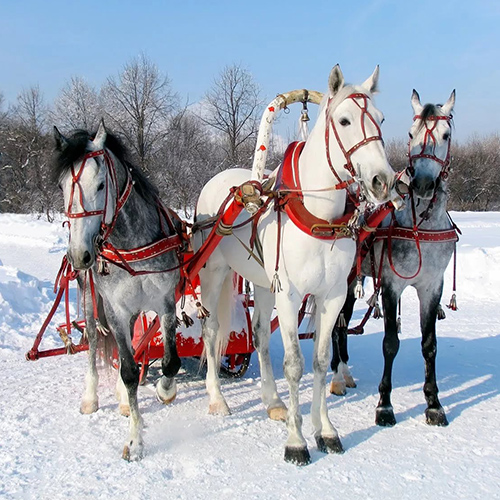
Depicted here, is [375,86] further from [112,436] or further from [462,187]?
[462,187]

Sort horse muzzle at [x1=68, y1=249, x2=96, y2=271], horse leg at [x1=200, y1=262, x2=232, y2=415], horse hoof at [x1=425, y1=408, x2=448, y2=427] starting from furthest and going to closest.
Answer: horse leg at [x1=200, y1=262, x2=232, y2=415] < horse hoof at [x1=425, y1=408, x2=448, y2=427] < horse muzzle at [x1=68, y1=249, x2=96, y2=271]

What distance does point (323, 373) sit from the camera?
3689 millimetres

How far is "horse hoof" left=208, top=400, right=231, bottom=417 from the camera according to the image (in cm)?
425

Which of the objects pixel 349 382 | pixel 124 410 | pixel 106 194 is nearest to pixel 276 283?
pixel 106 194

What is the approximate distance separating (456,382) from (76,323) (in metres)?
3.81

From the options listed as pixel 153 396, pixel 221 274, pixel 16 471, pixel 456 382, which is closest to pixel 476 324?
pixel 456 382

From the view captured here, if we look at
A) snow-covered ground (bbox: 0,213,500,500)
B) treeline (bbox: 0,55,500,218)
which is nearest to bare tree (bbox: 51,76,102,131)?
treeline (bbox: 0,55,500,218)

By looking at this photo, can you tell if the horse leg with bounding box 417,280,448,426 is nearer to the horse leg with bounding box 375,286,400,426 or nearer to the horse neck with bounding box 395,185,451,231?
the horse leg with bounding box 375,286,400,426

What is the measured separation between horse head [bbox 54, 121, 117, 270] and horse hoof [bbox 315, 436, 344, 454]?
202 centimetres

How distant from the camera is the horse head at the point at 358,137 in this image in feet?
9.32

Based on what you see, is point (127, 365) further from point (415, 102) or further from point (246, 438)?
point (415, 102)

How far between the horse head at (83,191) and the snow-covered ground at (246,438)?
4.54ft

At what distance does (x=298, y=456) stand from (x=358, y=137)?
82.7 inches

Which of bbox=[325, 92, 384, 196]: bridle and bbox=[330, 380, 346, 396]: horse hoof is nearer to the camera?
bbox=[325, 92, 384, 196]: bridle
